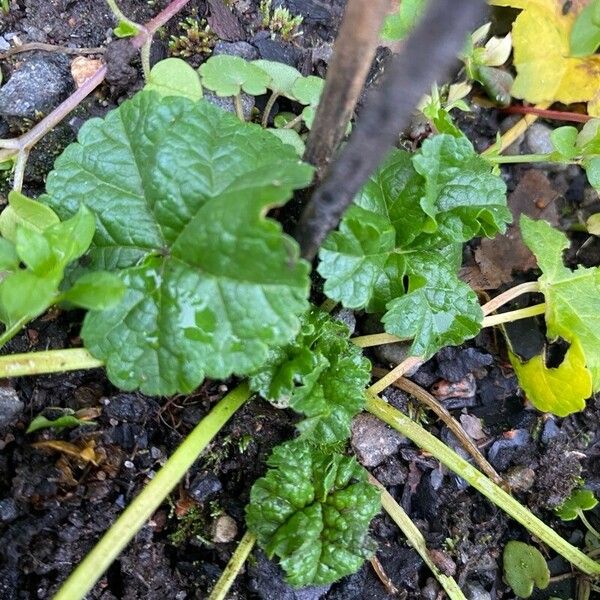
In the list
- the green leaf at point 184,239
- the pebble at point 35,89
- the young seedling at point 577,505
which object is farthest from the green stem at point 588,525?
the pebble at point 35,89

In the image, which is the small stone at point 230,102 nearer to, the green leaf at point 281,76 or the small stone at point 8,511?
the green leaf at point 281,76

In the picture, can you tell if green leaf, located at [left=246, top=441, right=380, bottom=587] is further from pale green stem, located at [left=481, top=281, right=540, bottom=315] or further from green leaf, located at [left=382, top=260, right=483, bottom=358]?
pale green stem, located at [left=481, top=281, right=540, bottom=315]

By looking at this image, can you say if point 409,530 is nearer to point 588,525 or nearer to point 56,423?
point 588,525

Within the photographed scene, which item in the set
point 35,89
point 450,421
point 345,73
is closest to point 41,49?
point 35,89

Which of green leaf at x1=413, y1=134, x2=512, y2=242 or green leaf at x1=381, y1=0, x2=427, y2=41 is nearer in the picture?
green leaf at x1=413, y1=134, x2=512, y2=242

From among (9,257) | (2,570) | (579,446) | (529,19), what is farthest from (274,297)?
(529,19)

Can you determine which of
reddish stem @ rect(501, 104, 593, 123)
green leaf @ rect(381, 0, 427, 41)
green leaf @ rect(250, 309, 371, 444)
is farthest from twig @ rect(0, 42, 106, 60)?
reddish stem @ rect(501, 104, 593, 123)
